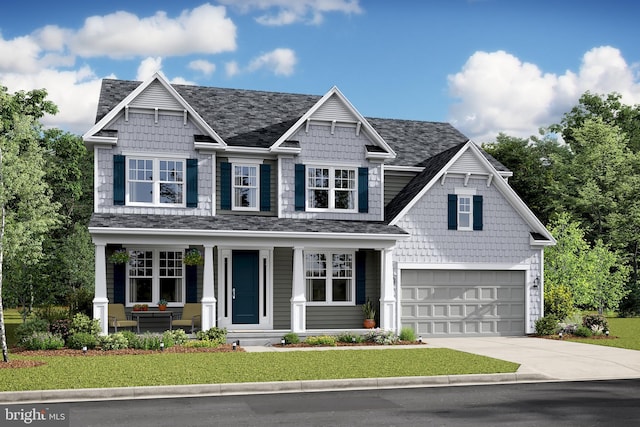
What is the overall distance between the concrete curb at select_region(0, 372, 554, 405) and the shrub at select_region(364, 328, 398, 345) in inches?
307

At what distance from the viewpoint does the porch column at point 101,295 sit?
2206 cm

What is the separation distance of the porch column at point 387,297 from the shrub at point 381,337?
3.13 ft

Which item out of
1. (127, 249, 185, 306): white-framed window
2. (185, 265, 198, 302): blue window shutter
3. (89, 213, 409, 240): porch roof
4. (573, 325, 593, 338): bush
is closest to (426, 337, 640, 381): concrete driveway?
(573, 325, 593, 338): bush

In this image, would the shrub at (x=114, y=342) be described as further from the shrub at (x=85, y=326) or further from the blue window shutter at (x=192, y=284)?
the blue window shutter at (x=192, y=284)

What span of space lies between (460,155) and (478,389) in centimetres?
1340

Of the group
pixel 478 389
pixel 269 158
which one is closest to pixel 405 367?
pixel 478 389

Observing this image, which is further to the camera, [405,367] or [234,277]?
[234,277]

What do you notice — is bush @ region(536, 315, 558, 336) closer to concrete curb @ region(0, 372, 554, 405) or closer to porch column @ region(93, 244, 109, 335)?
concrete curb @ region(0, 372, 554, 405)

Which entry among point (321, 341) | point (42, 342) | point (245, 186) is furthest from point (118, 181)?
point (321, 341)

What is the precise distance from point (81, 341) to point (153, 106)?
7.96m

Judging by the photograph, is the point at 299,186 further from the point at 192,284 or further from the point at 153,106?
the point at 153,106

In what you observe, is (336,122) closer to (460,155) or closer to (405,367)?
(460,155)

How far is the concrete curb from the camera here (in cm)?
1316

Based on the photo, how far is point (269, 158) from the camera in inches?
1032
